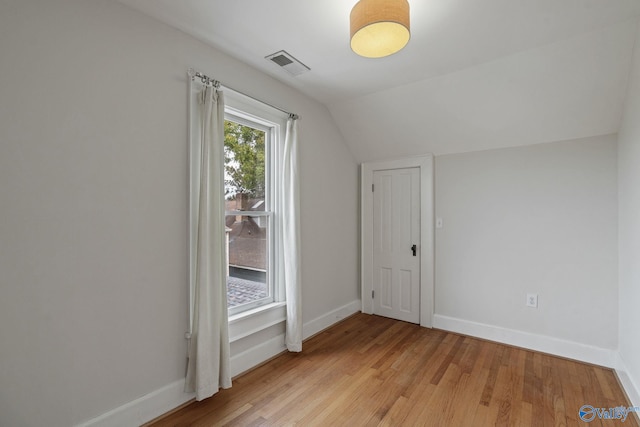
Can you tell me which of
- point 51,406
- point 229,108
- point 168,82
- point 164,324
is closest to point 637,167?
point 229,108

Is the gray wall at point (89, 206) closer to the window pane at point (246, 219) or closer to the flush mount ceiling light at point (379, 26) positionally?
the window pane at point (246, 219)

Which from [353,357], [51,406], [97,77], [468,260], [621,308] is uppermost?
[97,77]

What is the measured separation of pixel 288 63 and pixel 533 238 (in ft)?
9.59

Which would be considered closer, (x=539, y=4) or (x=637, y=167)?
(x=539, y=4)

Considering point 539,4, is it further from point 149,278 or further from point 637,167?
point 149,278

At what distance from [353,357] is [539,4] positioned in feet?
9.84

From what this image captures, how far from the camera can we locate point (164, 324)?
1.99 m

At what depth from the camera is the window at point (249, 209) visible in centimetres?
255

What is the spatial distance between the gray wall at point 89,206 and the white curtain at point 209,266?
12 centimetres

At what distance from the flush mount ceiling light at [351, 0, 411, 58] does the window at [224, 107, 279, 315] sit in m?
1.25

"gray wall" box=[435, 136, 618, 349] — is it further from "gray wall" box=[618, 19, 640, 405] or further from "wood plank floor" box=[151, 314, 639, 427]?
"wood plank floor" box=[151, 314, 639, 427]

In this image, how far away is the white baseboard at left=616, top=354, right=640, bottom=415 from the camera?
198 cm

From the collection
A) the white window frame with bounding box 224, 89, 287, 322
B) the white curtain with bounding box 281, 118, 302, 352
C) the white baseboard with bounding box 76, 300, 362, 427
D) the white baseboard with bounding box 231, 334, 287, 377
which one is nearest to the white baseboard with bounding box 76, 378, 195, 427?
the white baseboard with bounding box 76, 300, 362, 427

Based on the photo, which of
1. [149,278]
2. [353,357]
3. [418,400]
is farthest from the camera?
[353,357]
